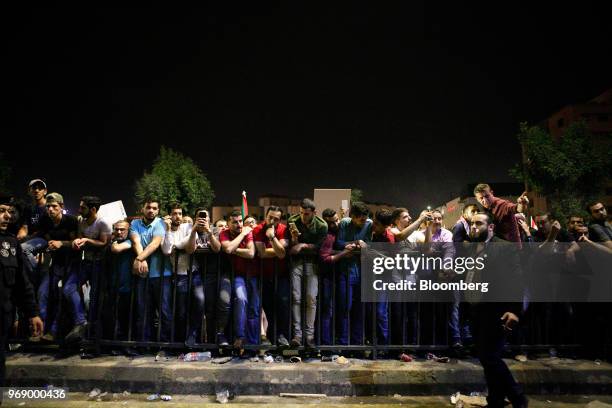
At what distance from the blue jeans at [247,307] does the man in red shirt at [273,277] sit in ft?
0.05

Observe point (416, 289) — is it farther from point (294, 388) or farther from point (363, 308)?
point (294, 388)

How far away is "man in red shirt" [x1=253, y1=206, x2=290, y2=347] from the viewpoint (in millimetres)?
5441

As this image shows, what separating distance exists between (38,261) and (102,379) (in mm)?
1957

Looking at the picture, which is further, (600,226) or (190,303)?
(600,226)

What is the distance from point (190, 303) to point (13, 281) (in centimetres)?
206

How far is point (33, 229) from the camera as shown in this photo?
19.7 ft

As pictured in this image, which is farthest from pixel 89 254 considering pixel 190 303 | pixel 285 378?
pixel 285 378

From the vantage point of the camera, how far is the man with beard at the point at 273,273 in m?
5.45

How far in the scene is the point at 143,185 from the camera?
149 ft

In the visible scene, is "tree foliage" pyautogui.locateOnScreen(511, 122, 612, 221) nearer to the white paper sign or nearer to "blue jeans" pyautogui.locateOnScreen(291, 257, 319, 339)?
"blue jeans" pyautogui.locateOnScreen(291, 257, 319, 339)

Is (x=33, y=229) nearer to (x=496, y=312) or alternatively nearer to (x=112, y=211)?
(x=112, y=211)

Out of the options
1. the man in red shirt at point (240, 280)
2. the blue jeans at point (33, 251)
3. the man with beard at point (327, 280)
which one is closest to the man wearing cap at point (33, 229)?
the blue jeans at point (33, 251)

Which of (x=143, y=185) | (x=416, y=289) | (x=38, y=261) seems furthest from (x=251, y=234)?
(x=143, y=185)

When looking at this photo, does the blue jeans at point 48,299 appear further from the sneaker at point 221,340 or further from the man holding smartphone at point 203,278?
the sneaker at point 221,340
